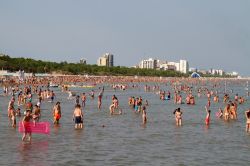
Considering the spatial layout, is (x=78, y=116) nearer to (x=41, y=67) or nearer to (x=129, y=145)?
(x=129, y=145)

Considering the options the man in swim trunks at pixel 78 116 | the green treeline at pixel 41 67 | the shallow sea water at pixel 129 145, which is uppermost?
the green treeline at pixel 41 67

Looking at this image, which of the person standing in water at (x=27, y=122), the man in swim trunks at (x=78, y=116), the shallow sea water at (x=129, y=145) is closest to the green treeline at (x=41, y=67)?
the man in swim trunks at (x=78, y=116)

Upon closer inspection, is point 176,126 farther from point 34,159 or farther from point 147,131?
point 34,159

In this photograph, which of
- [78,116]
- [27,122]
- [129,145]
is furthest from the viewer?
[78,116]

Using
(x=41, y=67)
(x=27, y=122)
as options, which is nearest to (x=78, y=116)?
(x=27, y=122)

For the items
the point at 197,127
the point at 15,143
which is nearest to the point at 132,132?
the point at 197,127

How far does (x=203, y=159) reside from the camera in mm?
17766

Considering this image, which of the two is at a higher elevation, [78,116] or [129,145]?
[78,116]

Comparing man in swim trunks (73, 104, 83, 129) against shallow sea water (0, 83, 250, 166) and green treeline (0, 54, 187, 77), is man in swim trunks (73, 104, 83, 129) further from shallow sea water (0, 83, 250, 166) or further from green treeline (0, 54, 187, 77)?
green treeline (0, 54, 187, 77)

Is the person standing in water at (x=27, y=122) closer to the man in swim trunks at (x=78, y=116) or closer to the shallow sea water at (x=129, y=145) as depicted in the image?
the shallow sea water at (x=129, y=145)

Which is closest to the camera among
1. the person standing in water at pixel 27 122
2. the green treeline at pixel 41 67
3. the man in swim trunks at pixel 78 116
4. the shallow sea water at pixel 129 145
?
the shallow sea water at pixel 129 145

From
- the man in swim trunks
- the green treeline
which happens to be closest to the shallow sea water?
the man in swim trunks

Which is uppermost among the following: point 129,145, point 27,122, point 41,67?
point 41,67

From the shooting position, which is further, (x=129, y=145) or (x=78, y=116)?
(x=78, y=116)
